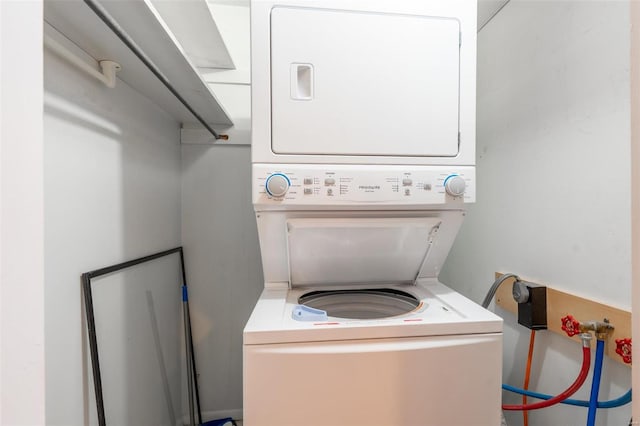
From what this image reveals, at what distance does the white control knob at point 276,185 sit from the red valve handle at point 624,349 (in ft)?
4.41

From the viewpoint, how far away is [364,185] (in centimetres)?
115

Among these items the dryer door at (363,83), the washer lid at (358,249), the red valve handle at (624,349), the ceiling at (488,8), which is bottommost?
the red valve handle at (624,349)

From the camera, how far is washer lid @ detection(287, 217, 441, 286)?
1.26 metres

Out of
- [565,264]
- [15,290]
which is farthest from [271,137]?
[565,264]

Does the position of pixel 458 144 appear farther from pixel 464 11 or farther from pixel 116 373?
pixel 116 373

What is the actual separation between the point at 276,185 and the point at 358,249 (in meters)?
0.55

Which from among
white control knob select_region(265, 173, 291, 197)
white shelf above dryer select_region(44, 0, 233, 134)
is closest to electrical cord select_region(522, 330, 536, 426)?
white control knob select_region(265, 173, 291, 197)

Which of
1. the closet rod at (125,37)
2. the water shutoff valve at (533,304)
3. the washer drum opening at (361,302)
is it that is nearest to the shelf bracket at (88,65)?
the closet rod at (125,37)

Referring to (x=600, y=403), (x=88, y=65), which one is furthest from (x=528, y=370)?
(x=88, y=65)

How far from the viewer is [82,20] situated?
3.16ft

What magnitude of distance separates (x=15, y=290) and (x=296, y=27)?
44.3 inches

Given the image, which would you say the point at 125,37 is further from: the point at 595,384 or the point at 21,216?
the point at 595,384

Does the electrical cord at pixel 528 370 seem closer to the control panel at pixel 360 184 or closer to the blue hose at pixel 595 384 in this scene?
the blue hose at pixel 595 384

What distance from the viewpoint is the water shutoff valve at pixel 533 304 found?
4.52 feet
